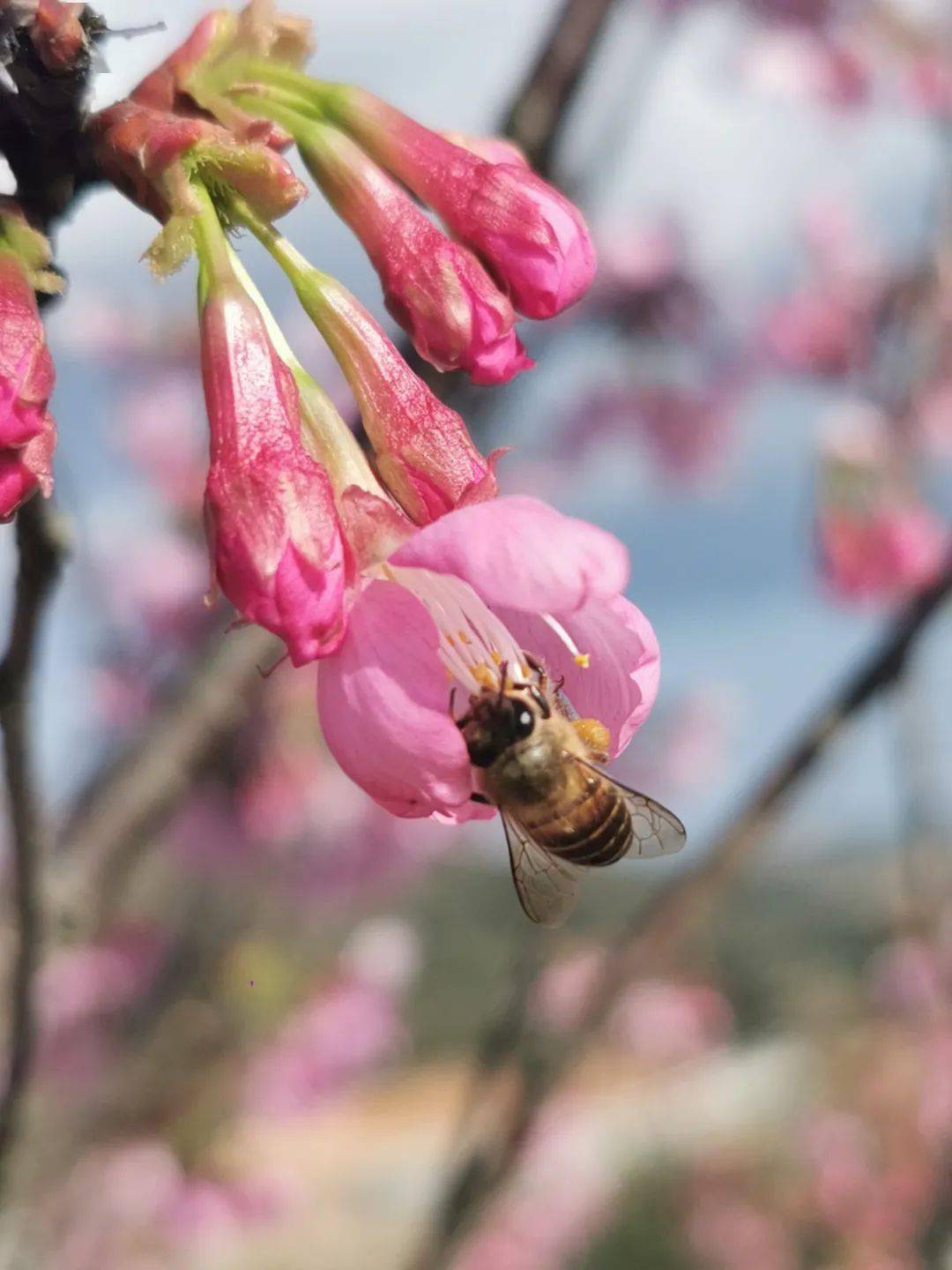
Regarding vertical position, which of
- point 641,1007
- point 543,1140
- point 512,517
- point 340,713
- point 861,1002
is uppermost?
point 512,517

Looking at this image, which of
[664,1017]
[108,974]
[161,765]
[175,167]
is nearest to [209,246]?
[175,167]

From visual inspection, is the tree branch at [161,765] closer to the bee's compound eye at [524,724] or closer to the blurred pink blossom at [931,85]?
the bee's compound eye at [524,724]

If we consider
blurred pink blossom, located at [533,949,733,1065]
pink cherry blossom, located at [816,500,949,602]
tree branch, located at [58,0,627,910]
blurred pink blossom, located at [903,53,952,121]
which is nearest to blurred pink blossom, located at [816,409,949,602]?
pink cherry blossom, located at [816,500,949,602]

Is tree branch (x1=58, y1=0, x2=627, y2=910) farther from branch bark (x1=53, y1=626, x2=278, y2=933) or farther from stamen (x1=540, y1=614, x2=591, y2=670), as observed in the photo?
stamen (x1=540, y1=614, x2=591, y2=670)

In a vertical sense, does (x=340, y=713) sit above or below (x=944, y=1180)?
above

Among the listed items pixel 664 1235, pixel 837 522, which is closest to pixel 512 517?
pixel 837 522

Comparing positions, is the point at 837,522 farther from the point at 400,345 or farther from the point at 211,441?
the point at 211,441
